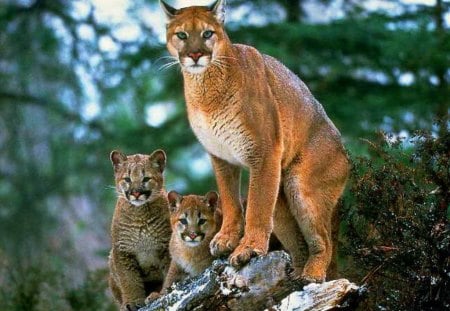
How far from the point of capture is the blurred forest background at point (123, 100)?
15672mm

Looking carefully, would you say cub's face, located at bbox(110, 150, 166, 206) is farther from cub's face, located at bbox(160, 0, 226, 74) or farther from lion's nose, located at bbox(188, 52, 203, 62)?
lion's nose, located at bbox(188, 52, 203, 62)

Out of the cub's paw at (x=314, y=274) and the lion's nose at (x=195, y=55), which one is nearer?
the cub's paw at (x=314, y=274)

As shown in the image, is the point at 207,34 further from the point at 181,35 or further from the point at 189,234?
the point at 189,234

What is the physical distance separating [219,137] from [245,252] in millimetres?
1062

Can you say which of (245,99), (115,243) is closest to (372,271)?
(245,99)

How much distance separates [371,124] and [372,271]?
8.25m

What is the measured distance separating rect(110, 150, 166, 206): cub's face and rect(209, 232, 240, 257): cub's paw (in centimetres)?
93

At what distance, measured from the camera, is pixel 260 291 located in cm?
851

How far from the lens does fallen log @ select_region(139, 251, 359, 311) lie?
8.42 meters

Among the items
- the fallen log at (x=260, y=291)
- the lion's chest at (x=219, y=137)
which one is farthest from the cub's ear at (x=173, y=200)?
the fallen log at (x=260, y=291)

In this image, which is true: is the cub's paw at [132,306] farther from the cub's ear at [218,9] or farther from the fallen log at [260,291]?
the cub's ear at [218,9]

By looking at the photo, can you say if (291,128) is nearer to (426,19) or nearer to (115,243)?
(115,243)

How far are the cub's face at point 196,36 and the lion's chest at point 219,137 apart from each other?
16.9 inches

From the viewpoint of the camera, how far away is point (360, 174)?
31.9 feet
